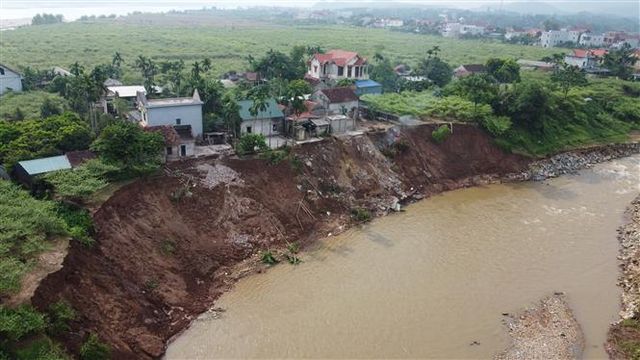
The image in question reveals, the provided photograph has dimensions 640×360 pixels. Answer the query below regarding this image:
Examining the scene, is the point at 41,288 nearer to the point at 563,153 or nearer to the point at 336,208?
the point at 336,208

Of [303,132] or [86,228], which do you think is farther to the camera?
[303,132]

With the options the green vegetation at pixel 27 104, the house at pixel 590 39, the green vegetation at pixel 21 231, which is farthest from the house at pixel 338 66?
the house at pixel 590 39

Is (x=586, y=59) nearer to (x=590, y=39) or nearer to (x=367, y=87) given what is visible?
(x=367, y=87)

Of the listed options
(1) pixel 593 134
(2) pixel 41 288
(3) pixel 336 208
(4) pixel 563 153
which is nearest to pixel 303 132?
(3) pixel 336 208

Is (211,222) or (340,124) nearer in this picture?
(211,222)

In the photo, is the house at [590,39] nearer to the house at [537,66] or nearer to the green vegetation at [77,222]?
the house at [537,66]

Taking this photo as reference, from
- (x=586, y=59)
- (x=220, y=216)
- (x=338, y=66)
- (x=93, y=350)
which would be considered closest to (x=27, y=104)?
(x=220, y=216)

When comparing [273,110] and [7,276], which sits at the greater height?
[273,110]

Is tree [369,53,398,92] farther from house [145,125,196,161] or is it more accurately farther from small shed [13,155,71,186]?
small shed [13,155,71,186]
